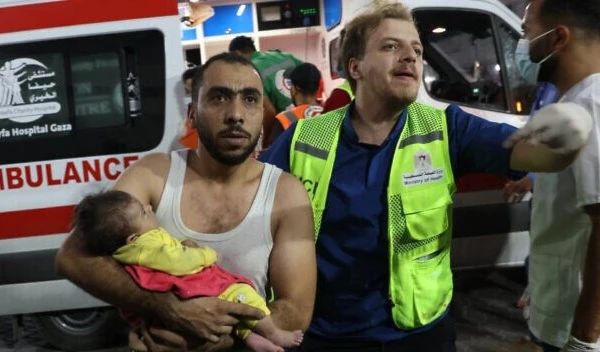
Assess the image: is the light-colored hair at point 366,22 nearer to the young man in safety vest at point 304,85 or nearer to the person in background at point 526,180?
the person in background at point 526,180

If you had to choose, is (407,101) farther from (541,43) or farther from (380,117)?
(541,43)

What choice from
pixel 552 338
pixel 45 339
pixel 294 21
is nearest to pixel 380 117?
pixel 552 338

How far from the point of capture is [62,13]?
363 centimetres

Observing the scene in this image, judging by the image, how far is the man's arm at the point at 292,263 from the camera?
1621 mm

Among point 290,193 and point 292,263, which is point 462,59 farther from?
point 292,263

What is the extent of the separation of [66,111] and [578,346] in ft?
10.6

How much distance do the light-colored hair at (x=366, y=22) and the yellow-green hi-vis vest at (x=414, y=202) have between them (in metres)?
0.30

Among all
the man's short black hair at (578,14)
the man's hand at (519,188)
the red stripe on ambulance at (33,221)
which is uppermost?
the man's short black hair at (578,14)

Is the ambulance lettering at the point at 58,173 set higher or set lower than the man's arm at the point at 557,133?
lower

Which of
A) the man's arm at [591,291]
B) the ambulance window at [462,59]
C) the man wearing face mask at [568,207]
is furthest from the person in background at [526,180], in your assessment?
the man's arm at [591,291]

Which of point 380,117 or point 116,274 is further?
point 380,117

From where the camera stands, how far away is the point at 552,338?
1797 millimetres

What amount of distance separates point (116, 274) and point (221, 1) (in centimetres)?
891

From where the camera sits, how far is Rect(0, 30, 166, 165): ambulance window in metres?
3.67
